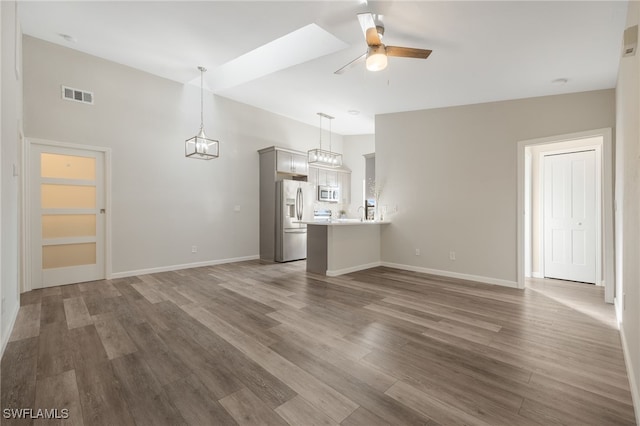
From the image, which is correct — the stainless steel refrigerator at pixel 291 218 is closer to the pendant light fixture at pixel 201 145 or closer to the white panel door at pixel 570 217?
the pendant light fixture at pixel 201 145

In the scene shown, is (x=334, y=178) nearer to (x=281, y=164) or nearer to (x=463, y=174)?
(x=281, y=164)

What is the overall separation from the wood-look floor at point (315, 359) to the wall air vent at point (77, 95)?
9.17ft

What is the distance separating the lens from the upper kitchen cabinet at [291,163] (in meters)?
6.36

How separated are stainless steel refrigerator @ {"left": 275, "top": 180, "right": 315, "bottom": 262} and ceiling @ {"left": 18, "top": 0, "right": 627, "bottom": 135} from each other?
6.83ft

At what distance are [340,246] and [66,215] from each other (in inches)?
167

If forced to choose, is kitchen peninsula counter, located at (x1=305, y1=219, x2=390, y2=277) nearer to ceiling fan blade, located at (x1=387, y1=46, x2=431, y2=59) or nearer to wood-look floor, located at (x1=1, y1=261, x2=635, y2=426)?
wood-look floor, located at (x1=1, y1=261, x2=635, y2=426)

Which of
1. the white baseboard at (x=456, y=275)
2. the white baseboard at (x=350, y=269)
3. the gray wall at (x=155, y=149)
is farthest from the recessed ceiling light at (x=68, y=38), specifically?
the white baseboard at (x=456, y=275)

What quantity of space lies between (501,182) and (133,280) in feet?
19.7

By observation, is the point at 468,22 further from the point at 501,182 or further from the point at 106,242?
the point at 106,242

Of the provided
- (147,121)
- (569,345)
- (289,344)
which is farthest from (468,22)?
(147,121)

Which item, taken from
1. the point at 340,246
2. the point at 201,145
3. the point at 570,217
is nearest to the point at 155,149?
the point at 201,145

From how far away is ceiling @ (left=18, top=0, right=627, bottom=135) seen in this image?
2797 millimetres

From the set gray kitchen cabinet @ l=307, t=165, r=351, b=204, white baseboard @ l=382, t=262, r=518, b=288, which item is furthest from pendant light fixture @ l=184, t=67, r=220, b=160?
white baseboard @ l=382, t=262, r=518, b=288

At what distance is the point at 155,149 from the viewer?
5031 mm
